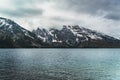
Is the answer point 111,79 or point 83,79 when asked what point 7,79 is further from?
point 111,79

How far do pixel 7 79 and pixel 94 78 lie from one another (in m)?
25.1

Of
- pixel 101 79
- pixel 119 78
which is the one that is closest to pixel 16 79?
pixel 101 79

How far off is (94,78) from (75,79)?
6.04 m

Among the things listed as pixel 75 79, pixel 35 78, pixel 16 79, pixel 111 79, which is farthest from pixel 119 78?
pixel 16 79

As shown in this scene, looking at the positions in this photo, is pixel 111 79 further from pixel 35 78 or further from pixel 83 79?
pixel 35 78

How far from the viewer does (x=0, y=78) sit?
5966cm

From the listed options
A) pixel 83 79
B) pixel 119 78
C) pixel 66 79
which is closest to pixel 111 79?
pixel 119 78

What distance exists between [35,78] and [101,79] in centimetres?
1921

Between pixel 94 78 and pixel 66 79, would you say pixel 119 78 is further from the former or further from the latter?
pixel 66 79

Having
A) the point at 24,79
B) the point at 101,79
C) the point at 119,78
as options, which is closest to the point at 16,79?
the point at 24,79

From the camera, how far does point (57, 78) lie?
6131 cm

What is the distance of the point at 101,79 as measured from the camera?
202ft

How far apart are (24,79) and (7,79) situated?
4.73 meters

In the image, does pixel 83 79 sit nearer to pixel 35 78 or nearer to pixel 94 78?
pixel 94 78
